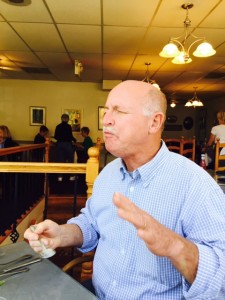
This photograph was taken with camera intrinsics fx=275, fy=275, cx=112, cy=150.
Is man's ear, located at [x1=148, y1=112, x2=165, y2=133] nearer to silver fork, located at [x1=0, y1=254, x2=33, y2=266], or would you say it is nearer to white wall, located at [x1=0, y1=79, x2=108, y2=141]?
silver fork, located at [x1=0, y1=254, x2=33, y2=266]

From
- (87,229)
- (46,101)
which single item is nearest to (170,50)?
(87,229)

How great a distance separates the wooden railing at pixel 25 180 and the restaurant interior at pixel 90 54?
3 centimetres

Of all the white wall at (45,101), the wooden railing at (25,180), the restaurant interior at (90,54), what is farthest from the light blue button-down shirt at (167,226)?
the white wall at (45,101)

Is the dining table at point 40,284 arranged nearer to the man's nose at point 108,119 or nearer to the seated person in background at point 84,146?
the man's nose at point 108,119

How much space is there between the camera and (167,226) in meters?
1.04

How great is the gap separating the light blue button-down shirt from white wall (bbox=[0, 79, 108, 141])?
769 cm

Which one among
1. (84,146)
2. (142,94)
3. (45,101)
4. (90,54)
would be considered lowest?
(84,146)

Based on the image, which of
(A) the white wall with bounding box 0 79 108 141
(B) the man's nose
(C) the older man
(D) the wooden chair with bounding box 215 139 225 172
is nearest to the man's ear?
(C) the older man

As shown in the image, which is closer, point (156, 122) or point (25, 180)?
point (156, 122)

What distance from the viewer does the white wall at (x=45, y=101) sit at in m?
8.61

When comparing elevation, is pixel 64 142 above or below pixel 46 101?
below

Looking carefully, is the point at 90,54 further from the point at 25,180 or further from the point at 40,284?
the point at 40,284

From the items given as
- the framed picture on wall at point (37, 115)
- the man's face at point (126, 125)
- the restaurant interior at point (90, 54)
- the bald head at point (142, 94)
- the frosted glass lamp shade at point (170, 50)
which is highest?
the restaurant interior at point (90, 54)

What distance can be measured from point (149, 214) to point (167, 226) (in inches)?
6.2
